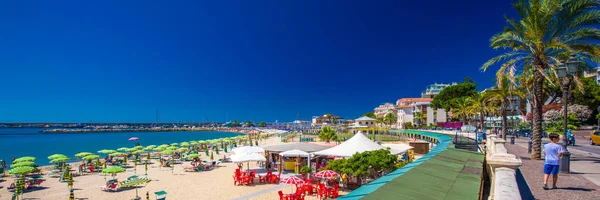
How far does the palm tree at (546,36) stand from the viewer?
13031mm

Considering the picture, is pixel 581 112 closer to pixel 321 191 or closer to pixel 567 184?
pixel 567 184

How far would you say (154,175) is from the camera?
22.5 metres

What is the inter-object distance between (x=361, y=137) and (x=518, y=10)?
32.0 ft

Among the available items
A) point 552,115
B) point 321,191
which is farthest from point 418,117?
point 321,191

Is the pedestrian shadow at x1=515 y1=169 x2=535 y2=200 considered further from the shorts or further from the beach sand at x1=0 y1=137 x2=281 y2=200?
the beach sand at x1=0 y1=137 x2=281 y2=200

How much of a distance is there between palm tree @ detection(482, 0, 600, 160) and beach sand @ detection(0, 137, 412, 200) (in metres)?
9.91

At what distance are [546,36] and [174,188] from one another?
786 inches

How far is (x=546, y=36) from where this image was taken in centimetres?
1388

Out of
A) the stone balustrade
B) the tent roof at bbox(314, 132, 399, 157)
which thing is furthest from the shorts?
the tent roof at bbox(314, 132, 399, 157)

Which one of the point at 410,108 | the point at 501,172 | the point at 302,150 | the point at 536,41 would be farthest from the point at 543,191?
the point at 410,108

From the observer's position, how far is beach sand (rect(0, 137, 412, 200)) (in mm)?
15383

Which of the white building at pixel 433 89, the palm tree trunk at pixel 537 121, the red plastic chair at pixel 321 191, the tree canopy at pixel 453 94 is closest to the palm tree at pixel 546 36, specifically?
the palm tree trunk at pixel 537 121

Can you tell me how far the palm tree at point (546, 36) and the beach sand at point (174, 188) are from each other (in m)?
9.91

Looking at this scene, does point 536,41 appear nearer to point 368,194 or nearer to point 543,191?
point 543,191
